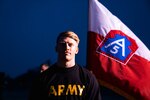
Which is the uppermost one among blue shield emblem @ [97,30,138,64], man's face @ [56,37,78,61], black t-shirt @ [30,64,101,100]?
blue shield emblem @ [97,30,138,64]

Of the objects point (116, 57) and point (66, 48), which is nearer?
point (66, 48)

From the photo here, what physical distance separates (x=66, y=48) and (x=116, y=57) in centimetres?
74

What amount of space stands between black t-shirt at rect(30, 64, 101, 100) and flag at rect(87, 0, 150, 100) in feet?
2.09

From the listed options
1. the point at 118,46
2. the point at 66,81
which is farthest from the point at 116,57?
the point at 66,81

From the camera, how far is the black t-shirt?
1112 mm

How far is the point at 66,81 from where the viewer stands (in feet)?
3.71

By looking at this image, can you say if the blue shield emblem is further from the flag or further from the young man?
the young man

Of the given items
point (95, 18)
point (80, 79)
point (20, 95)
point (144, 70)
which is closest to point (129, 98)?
point (144, 70)

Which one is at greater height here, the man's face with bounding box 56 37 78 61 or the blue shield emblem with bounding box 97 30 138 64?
the blue shield emblem with bounding box 97 30 138 64

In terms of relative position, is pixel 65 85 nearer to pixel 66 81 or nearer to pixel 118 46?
pixel 66 81

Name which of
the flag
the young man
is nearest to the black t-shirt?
the young man

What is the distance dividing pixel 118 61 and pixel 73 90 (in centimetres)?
75

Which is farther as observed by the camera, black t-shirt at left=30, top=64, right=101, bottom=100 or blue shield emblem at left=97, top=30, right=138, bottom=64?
blue shield emblem at left=97, top=30, right=138, bottom=64

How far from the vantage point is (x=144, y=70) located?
1.81 metres
